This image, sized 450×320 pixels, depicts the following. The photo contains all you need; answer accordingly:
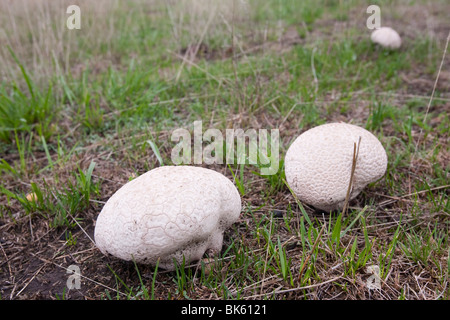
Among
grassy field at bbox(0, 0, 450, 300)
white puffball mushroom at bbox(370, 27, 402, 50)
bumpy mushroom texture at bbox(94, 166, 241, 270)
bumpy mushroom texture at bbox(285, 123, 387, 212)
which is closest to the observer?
bumpy mushroom texture at bbox(94, 166, 241, 270)

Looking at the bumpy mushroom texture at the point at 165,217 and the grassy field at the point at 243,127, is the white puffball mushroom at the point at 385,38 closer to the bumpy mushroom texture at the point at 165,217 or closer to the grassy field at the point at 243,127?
the grassy field at the point at 243,127

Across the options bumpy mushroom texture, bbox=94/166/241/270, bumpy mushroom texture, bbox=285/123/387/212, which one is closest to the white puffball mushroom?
bumpy mushroom texture, bbox=285/123/387/212

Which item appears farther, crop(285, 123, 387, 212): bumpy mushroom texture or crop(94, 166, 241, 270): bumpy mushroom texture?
crop(285, 123, 387, 212): bumpy mushroom texture

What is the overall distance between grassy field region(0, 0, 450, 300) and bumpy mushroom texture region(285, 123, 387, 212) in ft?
0.40

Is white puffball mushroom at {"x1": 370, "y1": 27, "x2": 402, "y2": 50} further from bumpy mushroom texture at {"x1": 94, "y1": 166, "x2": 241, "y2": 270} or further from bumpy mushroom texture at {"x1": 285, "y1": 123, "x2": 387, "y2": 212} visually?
bumpy mushroom texture at {"x1": 94, "y1": 166, "x2": 241, "y2": 270}

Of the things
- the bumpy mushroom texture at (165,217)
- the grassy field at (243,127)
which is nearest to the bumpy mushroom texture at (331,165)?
the grassy field at (243,127)

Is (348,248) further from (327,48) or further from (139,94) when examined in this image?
(327,48)

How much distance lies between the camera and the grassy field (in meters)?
1.67

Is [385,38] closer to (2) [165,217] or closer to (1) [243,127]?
(1) [243,127]

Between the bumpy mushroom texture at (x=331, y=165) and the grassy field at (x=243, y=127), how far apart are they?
0.40 feet

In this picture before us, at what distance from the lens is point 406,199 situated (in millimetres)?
2195
